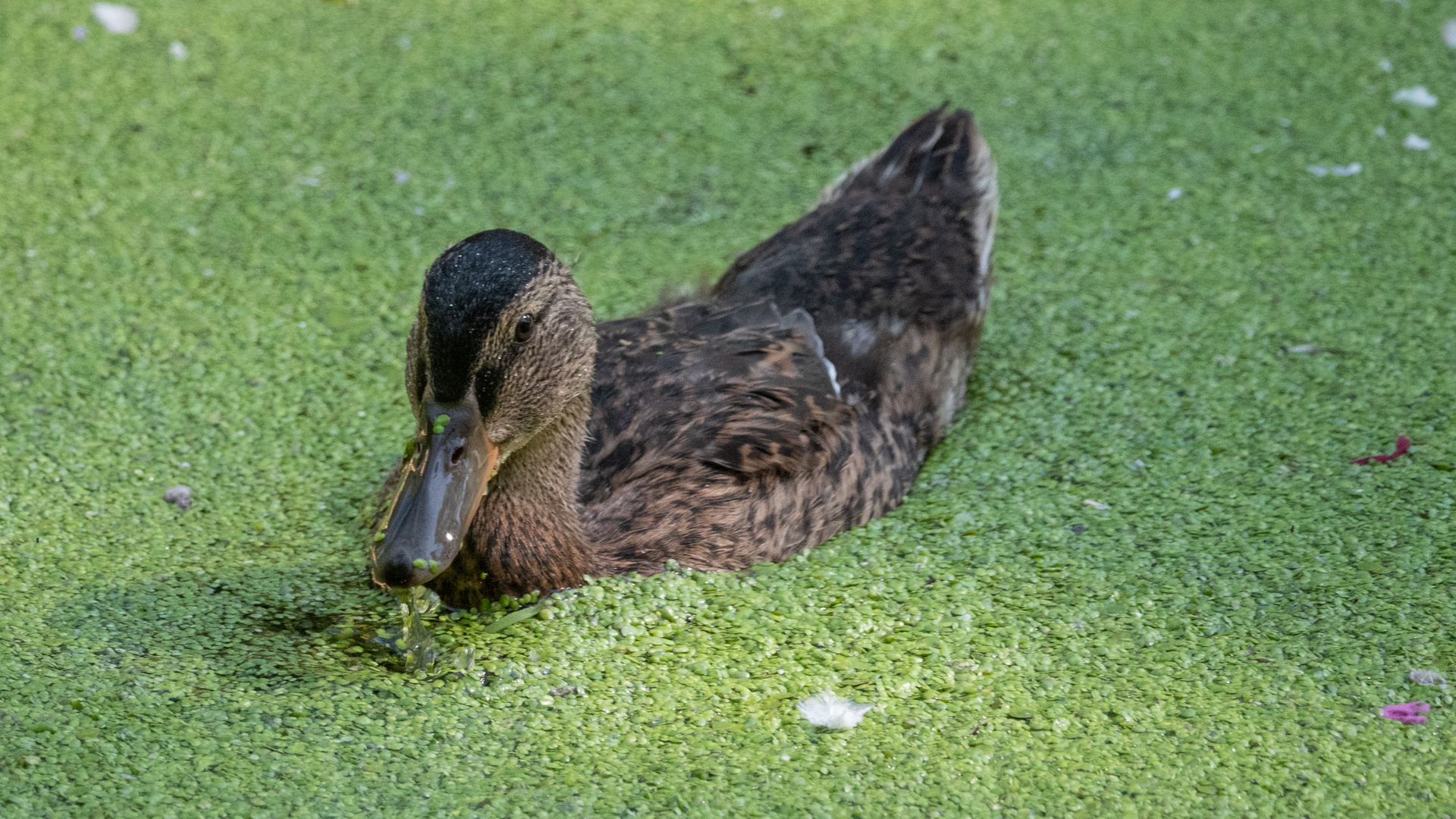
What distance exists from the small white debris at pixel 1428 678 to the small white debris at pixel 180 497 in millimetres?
2599

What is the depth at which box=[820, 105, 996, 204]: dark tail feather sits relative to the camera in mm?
3787

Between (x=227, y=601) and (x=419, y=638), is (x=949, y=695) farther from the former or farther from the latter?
(x=227, y=601)

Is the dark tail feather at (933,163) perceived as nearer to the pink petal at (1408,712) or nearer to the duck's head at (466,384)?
the duck's head at (466,384)

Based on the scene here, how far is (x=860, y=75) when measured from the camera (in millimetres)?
4934

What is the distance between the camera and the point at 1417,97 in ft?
15.4

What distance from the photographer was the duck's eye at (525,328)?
2590mm

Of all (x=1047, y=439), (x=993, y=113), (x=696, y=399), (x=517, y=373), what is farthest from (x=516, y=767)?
(x=993, y=113)

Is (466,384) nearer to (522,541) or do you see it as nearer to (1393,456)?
(522,541)

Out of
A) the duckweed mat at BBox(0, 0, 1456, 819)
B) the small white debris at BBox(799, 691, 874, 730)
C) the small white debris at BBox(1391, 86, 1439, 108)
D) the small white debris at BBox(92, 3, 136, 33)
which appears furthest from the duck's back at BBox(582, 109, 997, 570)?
the small white debris at BBox(92, 3, 136, 33)

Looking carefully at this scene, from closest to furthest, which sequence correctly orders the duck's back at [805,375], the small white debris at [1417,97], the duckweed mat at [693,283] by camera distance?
the duckweed mat at [693,283] < the duck's back at [805,375] < the small white debris at [1417,97]

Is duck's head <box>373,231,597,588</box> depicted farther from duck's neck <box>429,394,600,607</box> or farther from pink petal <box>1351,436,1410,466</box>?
pink petal <box>1351,436,1410,466</box>

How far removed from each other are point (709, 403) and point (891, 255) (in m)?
0.82

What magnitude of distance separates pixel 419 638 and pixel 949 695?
1007 mm

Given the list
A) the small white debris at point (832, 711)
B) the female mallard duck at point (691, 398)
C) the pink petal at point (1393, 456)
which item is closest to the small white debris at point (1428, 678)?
the pink petal at point (1393, 456)
